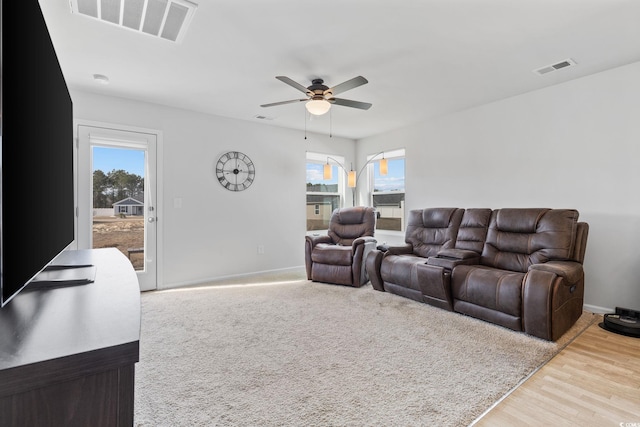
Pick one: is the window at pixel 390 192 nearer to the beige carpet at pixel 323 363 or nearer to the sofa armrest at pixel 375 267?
the sofa armrest at pixel 375 267

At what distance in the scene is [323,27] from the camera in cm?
234

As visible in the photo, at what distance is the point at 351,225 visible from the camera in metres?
4.72

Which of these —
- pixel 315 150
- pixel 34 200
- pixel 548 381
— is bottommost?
pixel 548 381

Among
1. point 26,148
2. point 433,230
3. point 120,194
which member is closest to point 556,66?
point 433,230

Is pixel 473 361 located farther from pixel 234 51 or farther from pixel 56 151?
pixel 234 51

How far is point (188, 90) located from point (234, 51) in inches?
45.4

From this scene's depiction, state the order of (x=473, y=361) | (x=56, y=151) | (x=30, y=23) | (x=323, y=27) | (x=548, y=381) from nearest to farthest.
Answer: (x=30, y=23), (x=56, y=151), (x=548, y=381), (x=473, y=361), (x=323, y=27)

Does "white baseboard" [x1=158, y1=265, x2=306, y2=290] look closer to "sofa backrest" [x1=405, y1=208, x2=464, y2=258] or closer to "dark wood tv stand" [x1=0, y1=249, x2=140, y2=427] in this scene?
"sofa backrest" [x1=405, y1=208, x2=464, y2=258]

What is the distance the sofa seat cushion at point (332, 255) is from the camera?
409cm

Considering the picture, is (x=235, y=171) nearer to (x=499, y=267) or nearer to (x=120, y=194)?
(x=120, y=194)

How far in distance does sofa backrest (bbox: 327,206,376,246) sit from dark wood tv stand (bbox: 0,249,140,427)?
3935mm

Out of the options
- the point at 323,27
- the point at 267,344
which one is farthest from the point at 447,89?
the point at 267,344

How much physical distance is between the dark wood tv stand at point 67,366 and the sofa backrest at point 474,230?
134 inches

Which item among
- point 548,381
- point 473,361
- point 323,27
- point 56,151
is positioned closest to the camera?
Answer: point 56,151
